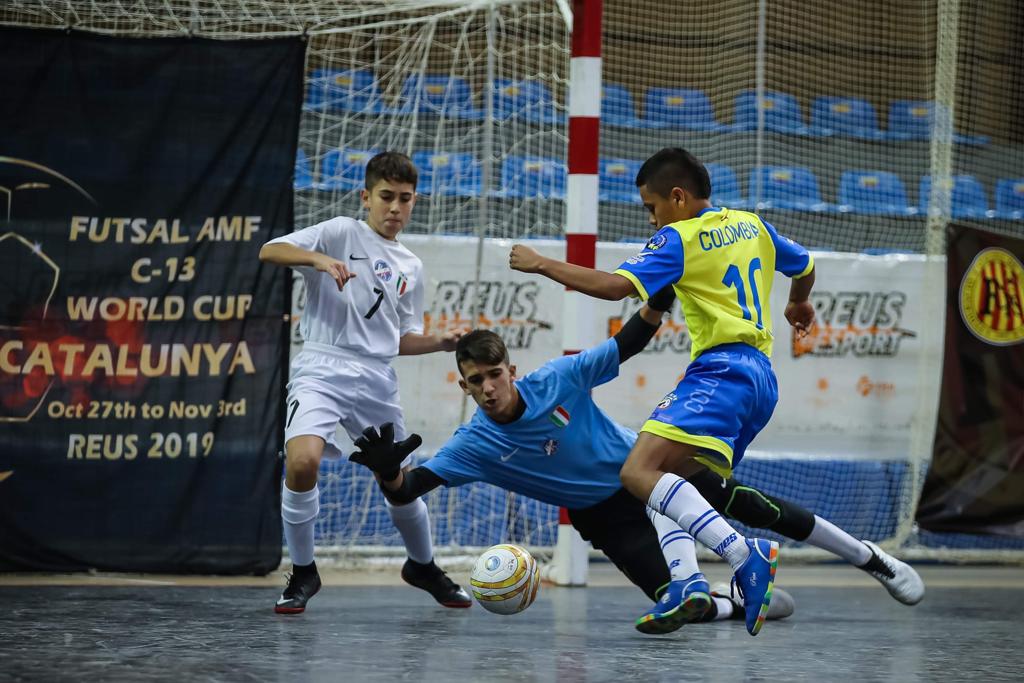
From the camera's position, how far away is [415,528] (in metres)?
5.51

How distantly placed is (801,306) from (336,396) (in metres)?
1.91

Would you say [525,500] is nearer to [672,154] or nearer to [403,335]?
[403,335]

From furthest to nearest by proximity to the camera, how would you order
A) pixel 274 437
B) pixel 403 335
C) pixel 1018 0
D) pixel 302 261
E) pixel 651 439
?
pixel 1018 0
pixel 274 437
pixel 403 335
pixel 302 261
pixel 651 439

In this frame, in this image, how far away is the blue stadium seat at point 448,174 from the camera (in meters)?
8.01

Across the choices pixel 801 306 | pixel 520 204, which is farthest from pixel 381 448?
pixel 520 204

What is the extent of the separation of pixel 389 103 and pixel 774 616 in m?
4.57

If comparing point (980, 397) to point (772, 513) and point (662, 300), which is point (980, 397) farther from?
point (662, 300)

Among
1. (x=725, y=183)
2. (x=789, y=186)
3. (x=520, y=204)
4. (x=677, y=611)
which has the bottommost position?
(x=677, y=611)

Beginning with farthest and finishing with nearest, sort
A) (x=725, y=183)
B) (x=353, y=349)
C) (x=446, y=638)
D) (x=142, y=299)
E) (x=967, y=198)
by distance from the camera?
(x=967, y=198)
(x=725, y=183)
(x=142, y=299)
(x=353, y=349)
(x=446, y=638)

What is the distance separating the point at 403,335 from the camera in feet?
18.6

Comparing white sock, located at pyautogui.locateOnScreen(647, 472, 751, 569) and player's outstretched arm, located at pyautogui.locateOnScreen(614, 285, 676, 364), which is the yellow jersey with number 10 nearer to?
player's outstretched arm, located at pyautogui.locateOnScreen(614, 285, 676, 364)

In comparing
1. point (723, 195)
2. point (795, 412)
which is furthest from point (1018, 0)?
point (795, 412)

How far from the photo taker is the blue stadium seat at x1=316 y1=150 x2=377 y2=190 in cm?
805

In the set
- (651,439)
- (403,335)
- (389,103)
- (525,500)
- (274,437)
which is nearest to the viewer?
(651,439)
